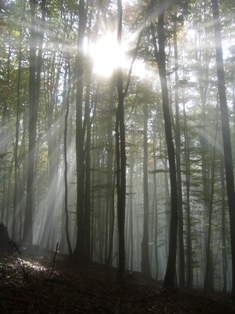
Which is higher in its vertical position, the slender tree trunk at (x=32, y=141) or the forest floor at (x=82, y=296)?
the slender tree trunk at (x=32, y=141)

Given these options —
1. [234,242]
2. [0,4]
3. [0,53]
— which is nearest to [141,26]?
[0,4]

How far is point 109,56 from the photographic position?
12.6 meters

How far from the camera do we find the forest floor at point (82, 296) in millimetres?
5402

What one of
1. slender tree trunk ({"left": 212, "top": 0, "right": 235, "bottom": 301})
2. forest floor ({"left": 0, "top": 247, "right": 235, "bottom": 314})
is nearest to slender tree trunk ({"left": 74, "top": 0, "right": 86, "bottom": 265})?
forest floor ({"left": 0, "top": 247, "right": 235, "bottom": 314})

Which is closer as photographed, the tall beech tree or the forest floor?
the forest floor

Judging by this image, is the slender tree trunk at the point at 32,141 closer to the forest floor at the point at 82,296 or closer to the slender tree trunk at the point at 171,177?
the forest floor at the point at 82,296

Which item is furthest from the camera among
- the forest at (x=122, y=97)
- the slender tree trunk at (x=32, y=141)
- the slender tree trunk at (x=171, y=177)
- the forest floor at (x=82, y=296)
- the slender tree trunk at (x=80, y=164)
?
the slender tree trunk at (x=32, y=141)

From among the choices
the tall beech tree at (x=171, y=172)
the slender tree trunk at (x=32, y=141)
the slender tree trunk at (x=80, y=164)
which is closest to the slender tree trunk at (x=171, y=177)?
the tall beech tree at (x=171, y=172)

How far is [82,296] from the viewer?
6.74 metres

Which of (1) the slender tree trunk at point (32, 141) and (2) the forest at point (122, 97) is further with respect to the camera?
(1) the slender tree trunk at point (32, 141)

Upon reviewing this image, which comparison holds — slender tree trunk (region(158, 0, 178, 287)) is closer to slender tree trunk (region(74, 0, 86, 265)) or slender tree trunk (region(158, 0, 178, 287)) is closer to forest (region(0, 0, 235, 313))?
forest (region(0, 0, 235, 313))

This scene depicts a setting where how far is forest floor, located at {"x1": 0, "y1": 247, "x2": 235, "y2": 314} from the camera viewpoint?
5.40m

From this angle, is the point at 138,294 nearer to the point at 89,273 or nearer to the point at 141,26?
the point at 89,273

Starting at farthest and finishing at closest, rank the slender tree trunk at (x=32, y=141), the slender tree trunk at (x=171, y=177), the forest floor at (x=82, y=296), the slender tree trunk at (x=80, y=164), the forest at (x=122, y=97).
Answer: the slender tree trunk at (x=32, y=141) < the slender tree trunk at (x=80, y=164) < the forest at (x=122, y=97) < the slender tree trunk at (x=171, y=177) < the forest floor at (x=82, y=296)
